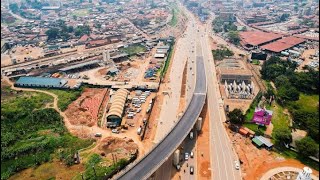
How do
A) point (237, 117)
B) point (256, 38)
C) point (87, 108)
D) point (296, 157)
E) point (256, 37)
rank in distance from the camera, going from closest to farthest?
point (296, 157), point (237, 117), point (87, 108), point (256, 38), point (256, 37)

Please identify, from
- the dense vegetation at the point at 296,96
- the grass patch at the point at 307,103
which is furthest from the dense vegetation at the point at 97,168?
the grass patch at the point at 307,103

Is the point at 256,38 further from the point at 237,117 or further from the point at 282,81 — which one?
the point at 237,117

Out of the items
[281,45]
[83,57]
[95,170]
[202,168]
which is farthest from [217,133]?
[281,45]

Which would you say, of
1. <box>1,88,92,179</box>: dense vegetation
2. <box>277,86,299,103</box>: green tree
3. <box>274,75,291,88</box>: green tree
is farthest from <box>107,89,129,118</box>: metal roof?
<box>274,75,291,88</box>: green tree

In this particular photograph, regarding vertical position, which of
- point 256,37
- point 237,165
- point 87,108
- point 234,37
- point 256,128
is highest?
point 234,37

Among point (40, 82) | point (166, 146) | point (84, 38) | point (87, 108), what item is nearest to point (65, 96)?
point (87, 108)

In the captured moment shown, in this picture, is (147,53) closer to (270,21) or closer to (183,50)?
(183,50)
